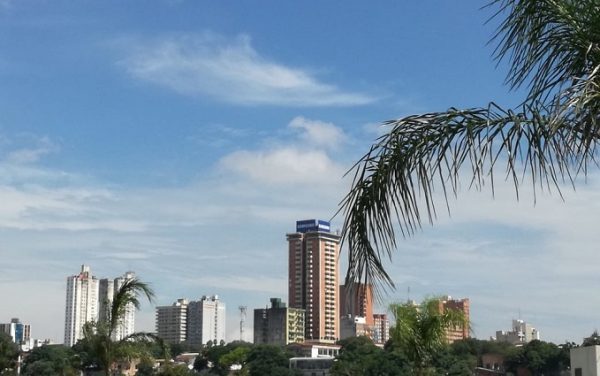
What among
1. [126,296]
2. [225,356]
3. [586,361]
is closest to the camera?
[126,296]

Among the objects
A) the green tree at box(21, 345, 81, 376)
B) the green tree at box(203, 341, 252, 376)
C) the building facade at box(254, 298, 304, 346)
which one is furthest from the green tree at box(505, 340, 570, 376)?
the building facade at box(254, 298, 304, 346)

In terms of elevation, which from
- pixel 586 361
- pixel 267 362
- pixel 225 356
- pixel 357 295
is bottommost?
pixel 267 362

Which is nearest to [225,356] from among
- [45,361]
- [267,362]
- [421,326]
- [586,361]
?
[267,362]

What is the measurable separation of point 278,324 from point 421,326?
566 ft

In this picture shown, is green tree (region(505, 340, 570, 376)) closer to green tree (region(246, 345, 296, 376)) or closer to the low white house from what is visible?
green tree (region(246, 345, 296, 376))

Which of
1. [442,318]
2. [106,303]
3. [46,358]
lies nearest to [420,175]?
[106,303]

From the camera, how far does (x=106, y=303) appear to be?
14531 millimetres

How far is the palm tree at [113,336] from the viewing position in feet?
45.8

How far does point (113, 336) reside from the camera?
1462cm

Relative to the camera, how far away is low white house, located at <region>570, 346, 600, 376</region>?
4191 cm

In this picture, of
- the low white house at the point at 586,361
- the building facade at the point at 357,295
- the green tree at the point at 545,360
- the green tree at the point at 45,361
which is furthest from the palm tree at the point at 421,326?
the green tree at the point at 545,360

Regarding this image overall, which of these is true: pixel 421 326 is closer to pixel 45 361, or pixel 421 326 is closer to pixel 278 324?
pixel 45 361

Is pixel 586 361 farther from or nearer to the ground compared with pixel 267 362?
farther from the ground

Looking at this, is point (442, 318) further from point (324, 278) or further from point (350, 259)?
point (324, 278)
